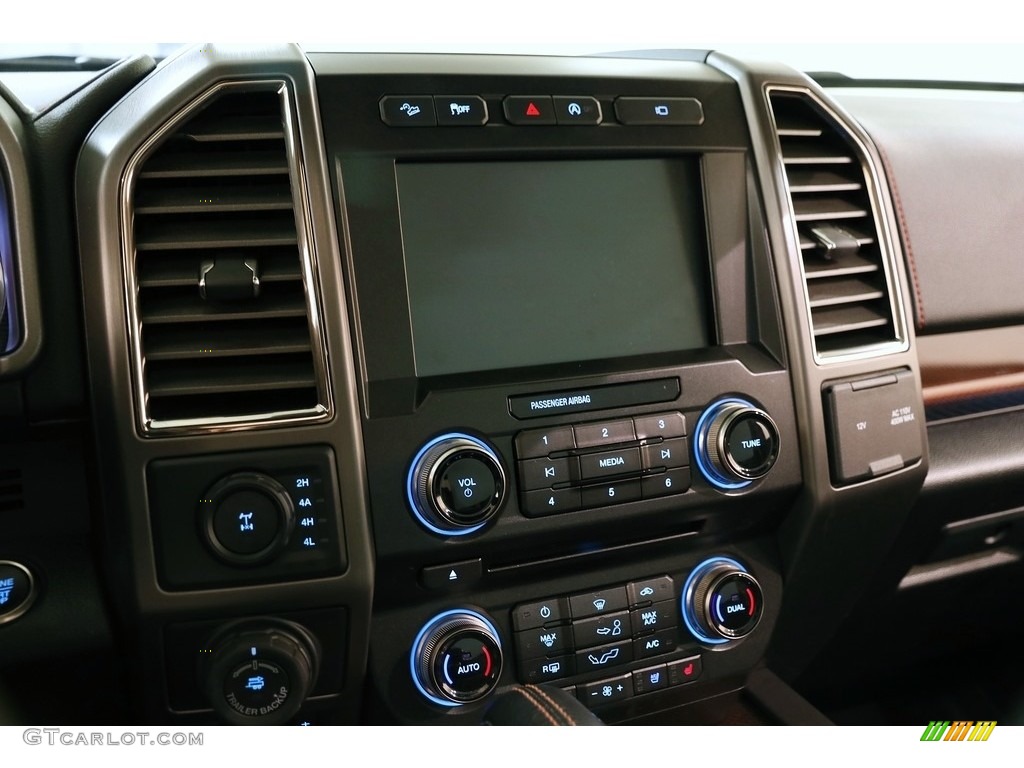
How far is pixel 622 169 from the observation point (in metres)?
1.22

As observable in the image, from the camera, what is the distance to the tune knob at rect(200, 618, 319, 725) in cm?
102

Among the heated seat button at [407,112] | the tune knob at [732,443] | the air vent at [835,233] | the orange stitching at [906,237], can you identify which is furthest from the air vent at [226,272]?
the orange stitching at [906,237]

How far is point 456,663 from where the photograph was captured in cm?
113

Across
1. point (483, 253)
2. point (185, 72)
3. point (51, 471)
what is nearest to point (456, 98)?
point (483, 253)

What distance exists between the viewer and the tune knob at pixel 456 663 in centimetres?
112

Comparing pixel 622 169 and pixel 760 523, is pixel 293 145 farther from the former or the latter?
pixel 760 523

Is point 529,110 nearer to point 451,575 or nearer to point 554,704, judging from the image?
point 451,575

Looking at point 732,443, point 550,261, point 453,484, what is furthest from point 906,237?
point 453,484

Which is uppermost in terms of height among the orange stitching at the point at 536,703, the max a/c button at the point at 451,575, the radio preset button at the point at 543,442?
the radio preset button at the point at 543,442

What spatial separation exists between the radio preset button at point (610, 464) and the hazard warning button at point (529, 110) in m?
0.43

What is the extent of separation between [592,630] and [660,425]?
0.28 metres

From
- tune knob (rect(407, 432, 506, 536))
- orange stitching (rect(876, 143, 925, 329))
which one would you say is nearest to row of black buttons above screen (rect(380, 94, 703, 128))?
tune knob (rect(407, 432, 506, 536))

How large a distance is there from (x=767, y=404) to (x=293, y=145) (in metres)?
0.69

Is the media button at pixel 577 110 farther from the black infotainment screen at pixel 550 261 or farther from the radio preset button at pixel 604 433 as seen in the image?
the radio preset button at pixel 604 433
